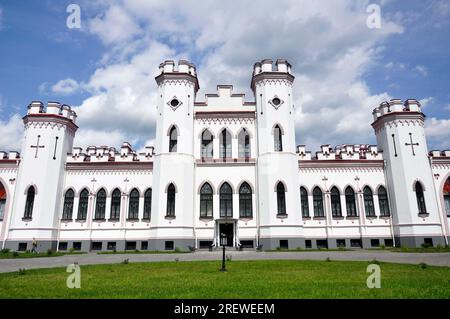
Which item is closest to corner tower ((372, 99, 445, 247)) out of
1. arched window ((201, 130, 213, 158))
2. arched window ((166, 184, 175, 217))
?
arched window ((201, 130, 213, 158))

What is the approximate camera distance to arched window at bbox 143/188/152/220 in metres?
29.9

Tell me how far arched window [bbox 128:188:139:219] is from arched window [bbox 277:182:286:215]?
1345cm

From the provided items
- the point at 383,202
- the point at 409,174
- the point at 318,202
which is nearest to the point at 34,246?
the point at 318,202

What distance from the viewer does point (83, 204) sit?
100ft

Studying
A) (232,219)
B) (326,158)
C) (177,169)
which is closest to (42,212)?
(177,169)

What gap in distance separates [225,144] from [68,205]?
644 inches

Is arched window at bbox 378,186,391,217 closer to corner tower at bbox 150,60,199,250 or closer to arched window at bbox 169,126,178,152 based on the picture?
corner tower at bbox 150,60,199,250

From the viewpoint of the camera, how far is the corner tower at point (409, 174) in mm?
28438

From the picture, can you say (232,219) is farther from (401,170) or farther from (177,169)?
(401,170)

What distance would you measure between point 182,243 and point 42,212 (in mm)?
13352

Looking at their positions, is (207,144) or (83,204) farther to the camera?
(207,144)

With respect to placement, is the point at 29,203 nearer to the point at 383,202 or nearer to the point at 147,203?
the point at 147,203

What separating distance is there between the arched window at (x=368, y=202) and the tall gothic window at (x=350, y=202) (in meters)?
1.10

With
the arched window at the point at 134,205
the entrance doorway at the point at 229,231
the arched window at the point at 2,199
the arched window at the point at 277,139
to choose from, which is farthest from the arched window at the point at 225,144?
the arched window at the point at 2,199
